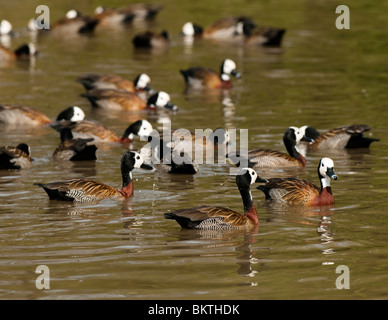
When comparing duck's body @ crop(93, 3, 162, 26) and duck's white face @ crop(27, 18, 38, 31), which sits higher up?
duck's body @ crop(93, 3, 162, 26)

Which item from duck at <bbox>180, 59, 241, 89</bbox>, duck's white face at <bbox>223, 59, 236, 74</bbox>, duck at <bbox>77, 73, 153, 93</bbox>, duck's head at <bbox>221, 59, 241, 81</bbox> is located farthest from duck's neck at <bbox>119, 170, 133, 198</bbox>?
duck's white face at <bbox>223, 59, 236, 74</bbox>

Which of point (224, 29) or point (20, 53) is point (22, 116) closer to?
point (20, 53)

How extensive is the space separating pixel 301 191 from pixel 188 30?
23233mm

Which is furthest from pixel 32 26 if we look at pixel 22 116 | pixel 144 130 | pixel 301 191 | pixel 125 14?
pixel 301 191

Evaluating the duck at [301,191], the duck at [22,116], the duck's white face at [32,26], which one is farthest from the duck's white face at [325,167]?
the duck's white face at [32,26]

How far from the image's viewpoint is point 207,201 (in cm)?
1667

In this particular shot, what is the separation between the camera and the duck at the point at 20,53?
3369 centimetres

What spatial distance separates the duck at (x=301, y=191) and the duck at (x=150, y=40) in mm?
20197

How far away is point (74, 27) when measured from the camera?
131 ft

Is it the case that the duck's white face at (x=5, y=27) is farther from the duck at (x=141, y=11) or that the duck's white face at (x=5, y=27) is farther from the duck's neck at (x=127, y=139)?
the duck's neck at (x=127, y=139)

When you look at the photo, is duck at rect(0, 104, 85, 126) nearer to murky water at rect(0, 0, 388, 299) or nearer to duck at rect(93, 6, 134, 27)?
murky water at rect(0, 0, 388, 299)

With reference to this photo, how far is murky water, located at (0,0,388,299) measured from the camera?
1209cm

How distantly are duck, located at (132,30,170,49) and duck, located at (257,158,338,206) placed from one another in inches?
795
